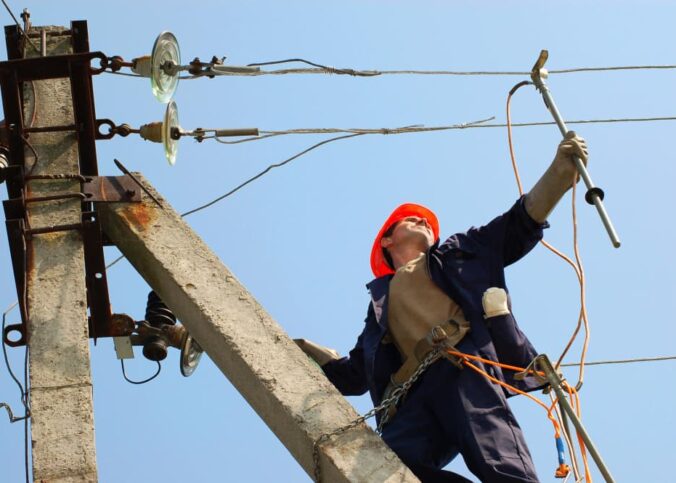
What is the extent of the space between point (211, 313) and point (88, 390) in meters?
0.66

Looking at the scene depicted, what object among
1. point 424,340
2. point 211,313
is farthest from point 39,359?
point 424,340

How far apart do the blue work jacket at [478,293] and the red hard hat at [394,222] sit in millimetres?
602

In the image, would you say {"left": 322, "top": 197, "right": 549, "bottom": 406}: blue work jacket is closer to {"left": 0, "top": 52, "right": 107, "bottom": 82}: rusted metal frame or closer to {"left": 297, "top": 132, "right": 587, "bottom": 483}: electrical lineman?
{"left": 297, "top": 132, "right": 587, "bottom": 483}: electrical lineman

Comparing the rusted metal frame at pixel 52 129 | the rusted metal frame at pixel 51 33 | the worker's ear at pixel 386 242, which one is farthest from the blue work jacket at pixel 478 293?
the rusted metal frame at pixel 51 33

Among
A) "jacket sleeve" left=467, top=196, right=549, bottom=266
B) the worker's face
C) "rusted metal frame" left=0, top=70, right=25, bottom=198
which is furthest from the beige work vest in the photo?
"rusted metal frame" left=0, top=70, right=25, bottom=198

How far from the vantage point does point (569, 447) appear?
5945 mm

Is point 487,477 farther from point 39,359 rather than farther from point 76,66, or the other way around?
point 76,66

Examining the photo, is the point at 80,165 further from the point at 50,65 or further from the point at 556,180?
the point at 556,180

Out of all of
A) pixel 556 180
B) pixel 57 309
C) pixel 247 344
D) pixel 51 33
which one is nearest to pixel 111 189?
pixel 57 309

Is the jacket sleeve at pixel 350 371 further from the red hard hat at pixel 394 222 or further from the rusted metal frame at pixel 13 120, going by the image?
the rusted metal frame at pixel 13 120

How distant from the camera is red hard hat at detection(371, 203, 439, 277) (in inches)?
310

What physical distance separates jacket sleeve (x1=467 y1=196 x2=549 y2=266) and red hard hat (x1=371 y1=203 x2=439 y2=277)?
87 cm

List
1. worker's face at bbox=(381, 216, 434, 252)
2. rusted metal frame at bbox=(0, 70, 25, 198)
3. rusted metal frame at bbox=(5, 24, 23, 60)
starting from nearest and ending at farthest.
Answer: rusted metal frame at bbox=(0, 70, 25, 198)
rusted metal frame at bbox=(5, 24, 23, 60)
worker's face at bbox=(381, 216, 434, 252)

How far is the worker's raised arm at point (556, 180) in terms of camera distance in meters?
6.46
